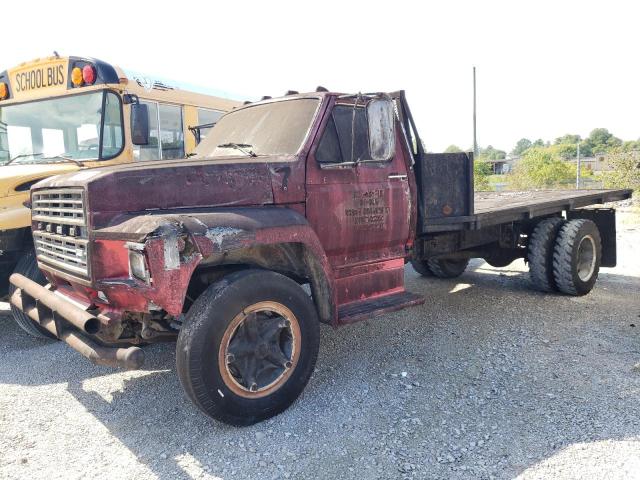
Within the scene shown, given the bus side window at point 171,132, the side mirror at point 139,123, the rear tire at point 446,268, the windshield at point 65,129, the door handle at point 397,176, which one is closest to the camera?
the door handle at point 397,176

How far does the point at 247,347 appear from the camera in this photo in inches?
135

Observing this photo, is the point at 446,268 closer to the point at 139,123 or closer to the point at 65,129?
the point at 139,123

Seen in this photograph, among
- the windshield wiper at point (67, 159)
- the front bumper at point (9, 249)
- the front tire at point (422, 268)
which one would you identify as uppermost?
the windshield wiper at point (67, 159)

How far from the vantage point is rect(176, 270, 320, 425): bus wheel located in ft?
10.4

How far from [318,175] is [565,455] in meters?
2.48

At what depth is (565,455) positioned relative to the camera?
9.77ft

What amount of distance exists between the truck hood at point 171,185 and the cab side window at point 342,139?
1.62 ft

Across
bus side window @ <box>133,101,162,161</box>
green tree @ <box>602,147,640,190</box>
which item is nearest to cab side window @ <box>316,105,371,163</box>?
bus side window @ <box>133,101,162,161</box>

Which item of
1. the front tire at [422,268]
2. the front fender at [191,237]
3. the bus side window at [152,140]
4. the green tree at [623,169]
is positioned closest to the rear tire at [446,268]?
the front tire at [422,268]

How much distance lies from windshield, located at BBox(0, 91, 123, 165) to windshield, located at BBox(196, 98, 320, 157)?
136cm

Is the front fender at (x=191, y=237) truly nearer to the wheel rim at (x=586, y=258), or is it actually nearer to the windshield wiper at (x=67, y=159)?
the windshield wiper at (x=67, y=159)

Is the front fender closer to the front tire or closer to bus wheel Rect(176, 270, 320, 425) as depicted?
bus wheel Rect(176, 270, 320, 425)

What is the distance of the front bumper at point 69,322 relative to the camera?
10.2 feet

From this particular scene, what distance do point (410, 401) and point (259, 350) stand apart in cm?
112
